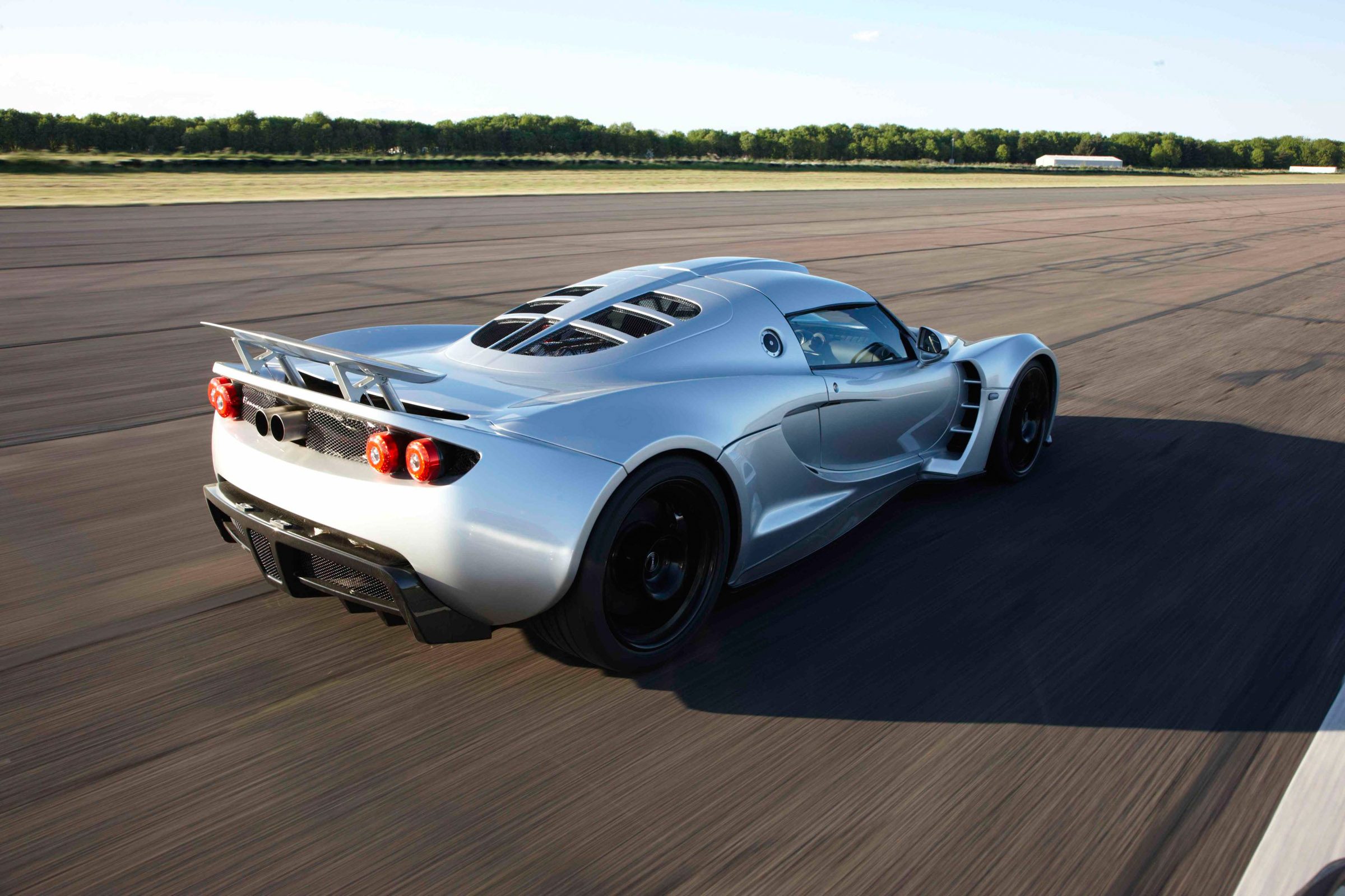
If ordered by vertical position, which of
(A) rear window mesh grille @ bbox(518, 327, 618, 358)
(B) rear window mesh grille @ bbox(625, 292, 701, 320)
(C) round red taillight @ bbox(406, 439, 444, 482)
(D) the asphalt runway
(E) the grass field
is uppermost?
(E) the grass field

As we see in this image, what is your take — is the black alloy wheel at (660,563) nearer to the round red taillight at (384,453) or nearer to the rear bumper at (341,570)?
the rear bumper at (341,570)

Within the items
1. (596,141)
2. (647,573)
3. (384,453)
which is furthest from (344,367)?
(596,141)

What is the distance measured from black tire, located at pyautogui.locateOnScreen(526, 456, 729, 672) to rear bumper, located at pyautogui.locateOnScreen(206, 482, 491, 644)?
0.31 m

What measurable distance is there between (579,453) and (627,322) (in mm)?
1008

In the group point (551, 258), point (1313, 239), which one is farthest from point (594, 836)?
point (1313, 239)

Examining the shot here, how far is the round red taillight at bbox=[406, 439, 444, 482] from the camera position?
9.63 feet

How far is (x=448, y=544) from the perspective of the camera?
2926 millimetres

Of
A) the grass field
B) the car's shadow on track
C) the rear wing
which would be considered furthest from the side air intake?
the grass field

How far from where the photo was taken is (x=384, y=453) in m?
3.00

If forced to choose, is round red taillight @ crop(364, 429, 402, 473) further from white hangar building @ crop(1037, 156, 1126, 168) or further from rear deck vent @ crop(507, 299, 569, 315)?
white hangar building @ crop(1037, 156, 1126, 168)

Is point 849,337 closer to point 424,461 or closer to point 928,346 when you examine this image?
point 928,346

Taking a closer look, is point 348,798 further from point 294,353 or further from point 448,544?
point 294,353

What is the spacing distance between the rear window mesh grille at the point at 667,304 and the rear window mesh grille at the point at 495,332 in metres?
0.47

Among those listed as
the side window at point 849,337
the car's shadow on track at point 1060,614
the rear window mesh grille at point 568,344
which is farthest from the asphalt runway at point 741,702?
the rear window mesh grille at point 568,344
